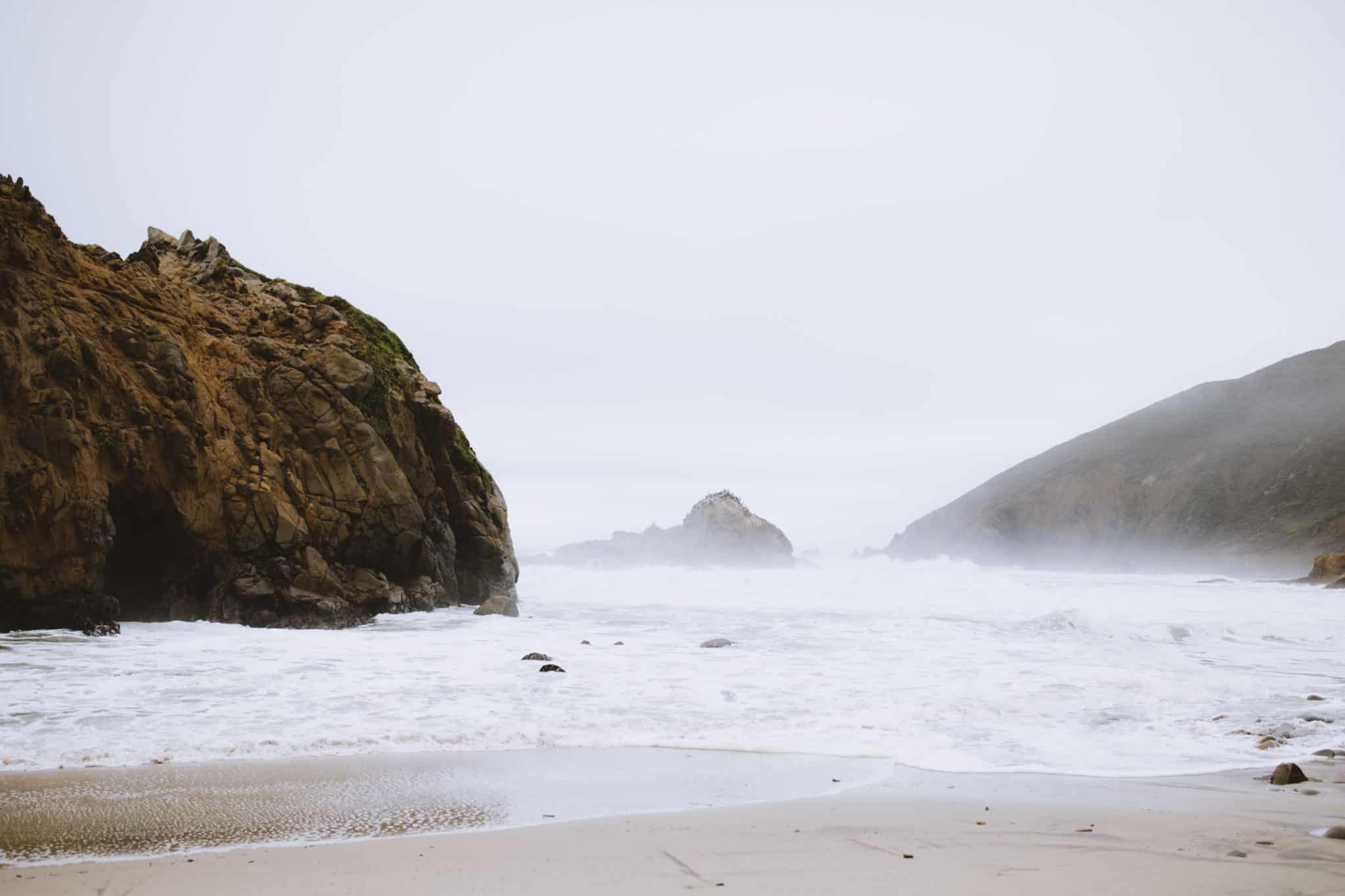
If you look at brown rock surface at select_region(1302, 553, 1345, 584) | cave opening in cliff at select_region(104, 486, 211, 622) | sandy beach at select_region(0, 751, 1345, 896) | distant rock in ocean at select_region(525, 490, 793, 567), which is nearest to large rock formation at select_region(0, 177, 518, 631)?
cave opening in cliff at select_region(104, 486, 211, 622)

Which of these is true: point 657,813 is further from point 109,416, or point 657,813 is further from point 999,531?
point 999,531

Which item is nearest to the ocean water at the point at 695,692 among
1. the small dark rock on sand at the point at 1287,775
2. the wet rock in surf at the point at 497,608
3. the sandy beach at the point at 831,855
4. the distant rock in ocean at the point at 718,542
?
the wet rock in surf at the point at 497,608

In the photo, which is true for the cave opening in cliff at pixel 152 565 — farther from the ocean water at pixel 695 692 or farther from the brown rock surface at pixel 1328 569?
the brown rock surface at pixel 1328 569

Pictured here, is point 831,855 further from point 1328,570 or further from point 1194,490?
point 1194,490

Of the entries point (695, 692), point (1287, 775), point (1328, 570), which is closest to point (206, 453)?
point (695, 692)

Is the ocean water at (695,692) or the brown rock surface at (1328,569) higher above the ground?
the brown rock surface at (1328,569)

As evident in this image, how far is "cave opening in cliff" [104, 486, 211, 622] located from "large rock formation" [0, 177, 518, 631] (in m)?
0.03

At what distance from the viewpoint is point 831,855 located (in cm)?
414

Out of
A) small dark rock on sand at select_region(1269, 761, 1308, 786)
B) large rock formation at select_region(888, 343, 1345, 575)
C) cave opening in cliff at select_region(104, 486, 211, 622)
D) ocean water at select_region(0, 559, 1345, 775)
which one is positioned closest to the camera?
small dark rock on sand at select_region(1269, 761, 1308, 786)

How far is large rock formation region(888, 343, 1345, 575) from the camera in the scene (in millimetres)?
61125

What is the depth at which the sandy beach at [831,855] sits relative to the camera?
3.63 metres

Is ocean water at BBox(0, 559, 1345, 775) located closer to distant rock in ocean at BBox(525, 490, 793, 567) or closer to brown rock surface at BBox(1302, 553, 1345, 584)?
brown rock surface at BBox(1302, 553, 1345, 584)

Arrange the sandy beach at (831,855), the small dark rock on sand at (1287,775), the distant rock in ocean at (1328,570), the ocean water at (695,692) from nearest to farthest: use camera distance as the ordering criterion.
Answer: the sandy beach at (831,855)
the small dark rock on sand at (1287,775)
the ocean water at (695,692)
the distant rock in ocean at (1328,570)

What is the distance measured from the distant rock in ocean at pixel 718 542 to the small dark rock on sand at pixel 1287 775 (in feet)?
165
